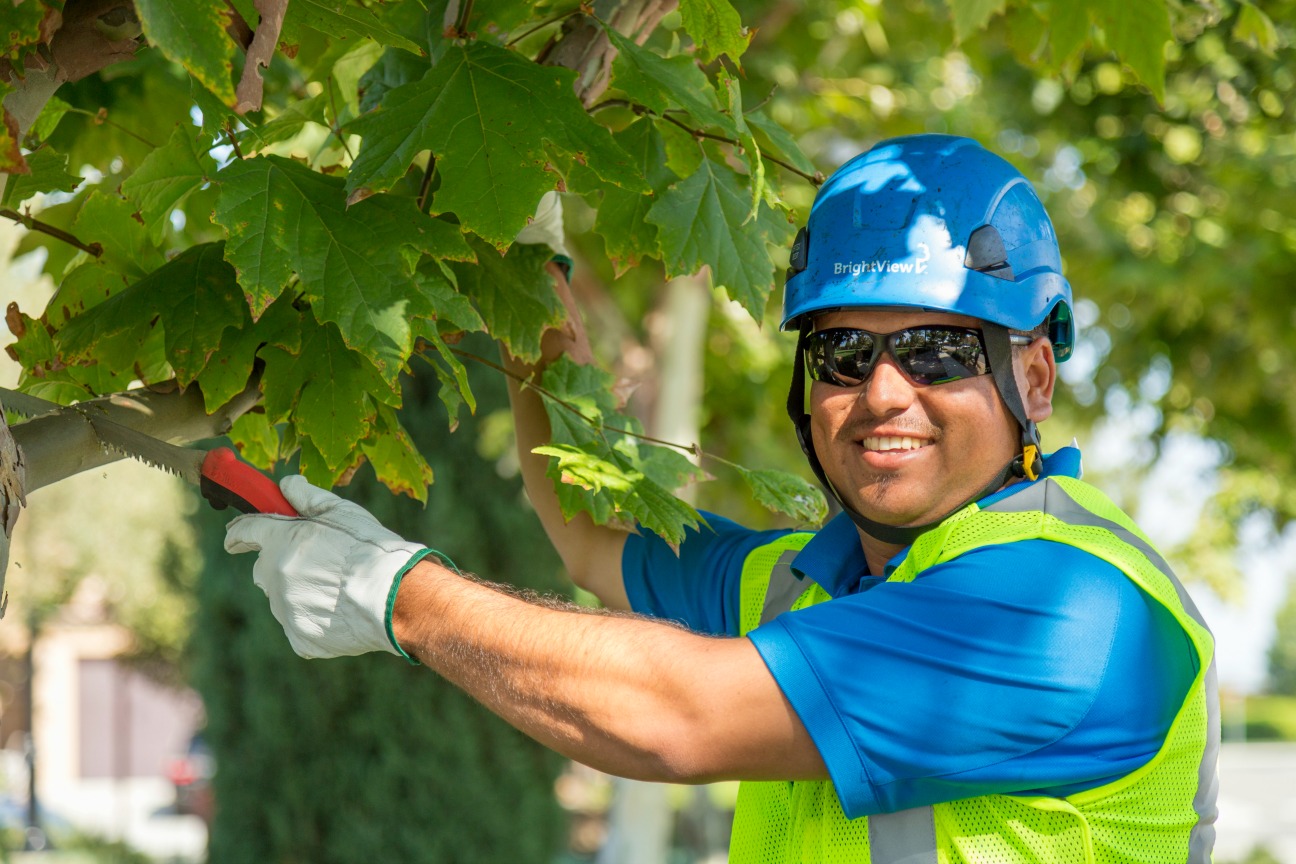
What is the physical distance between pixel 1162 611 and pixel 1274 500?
40.5 ft

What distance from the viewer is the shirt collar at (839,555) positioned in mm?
2168

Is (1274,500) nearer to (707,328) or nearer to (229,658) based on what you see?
(707,328)

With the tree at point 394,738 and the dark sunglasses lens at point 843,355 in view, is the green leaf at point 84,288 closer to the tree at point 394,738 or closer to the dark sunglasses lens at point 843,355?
the dark sunglasses lens at point 843,355

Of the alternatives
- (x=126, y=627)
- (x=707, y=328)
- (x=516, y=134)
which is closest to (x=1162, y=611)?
(x=516, y=134)

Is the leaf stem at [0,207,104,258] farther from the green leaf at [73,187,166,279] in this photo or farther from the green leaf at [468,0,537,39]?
the green leaf at [468,0,537,39]

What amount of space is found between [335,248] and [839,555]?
1.04 m

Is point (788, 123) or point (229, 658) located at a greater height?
point (788, 123)

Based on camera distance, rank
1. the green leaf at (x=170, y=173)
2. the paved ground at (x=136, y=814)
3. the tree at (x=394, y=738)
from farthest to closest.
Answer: the paved ground at (x=136, y=814) → the tree at (x=394, y=738) → the green leaf at (x=170, y=173)

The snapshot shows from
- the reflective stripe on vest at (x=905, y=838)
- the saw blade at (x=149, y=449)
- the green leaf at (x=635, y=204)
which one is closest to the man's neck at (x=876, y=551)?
the reflective stripe on vest at (x=905, y=838)

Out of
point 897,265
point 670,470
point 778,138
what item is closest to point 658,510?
point 670,470

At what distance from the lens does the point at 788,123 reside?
6.90 metres

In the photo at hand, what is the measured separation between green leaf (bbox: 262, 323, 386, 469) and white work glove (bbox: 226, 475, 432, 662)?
11 cm

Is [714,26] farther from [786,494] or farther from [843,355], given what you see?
[786,494]

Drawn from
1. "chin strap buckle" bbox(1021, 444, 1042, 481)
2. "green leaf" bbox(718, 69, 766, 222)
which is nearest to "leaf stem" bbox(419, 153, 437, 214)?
"green leaf" bbox(718, 69, 766, 222)
